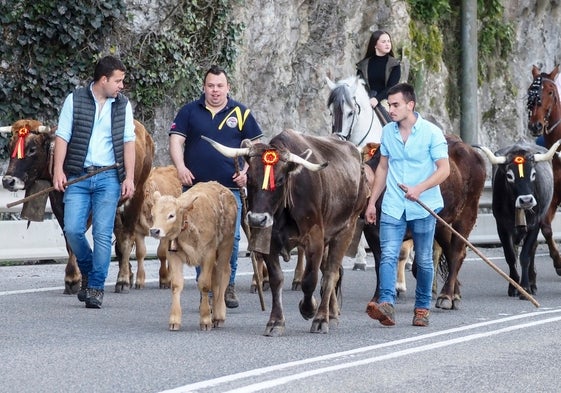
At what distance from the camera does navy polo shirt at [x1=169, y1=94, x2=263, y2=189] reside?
13656 mm

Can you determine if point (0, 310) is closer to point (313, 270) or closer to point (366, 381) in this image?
point (313, 270)

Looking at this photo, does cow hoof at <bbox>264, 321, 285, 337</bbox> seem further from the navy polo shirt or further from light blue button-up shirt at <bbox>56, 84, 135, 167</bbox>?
light blue button-up shirt at <bbox>56, 84, 135, 167</bbox>

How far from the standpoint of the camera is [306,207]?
39.6ft

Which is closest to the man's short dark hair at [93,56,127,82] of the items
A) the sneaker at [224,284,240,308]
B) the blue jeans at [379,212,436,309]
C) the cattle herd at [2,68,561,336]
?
the cattle herd at [2,68,561,336]

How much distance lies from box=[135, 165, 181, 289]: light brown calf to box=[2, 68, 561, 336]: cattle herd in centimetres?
1

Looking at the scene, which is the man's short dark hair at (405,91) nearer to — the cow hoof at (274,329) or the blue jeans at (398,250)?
the blue jeans at (398,250)

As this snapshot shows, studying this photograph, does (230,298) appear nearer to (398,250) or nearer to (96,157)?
(96,157)

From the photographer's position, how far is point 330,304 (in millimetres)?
12750

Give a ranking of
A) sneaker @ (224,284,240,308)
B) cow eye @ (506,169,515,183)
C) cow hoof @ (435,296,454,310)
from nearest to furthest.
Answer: sneaker @ (224,284,240,308)
cow hoof @ (435,296,454,310)
cow eye @ (506,169,515,183)

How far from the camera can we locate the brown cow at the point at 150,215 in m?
15.7

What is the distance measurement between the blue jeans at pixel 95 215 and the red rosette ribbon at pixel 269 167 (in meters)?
2.49

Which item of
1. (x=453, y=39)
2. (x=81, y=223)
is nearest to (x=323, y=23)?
(x=453, y=39)

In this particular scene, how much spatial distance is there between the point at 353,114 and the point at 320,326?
6.54 m

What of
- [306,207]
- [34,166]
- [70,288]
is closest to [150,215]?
[70,288]
